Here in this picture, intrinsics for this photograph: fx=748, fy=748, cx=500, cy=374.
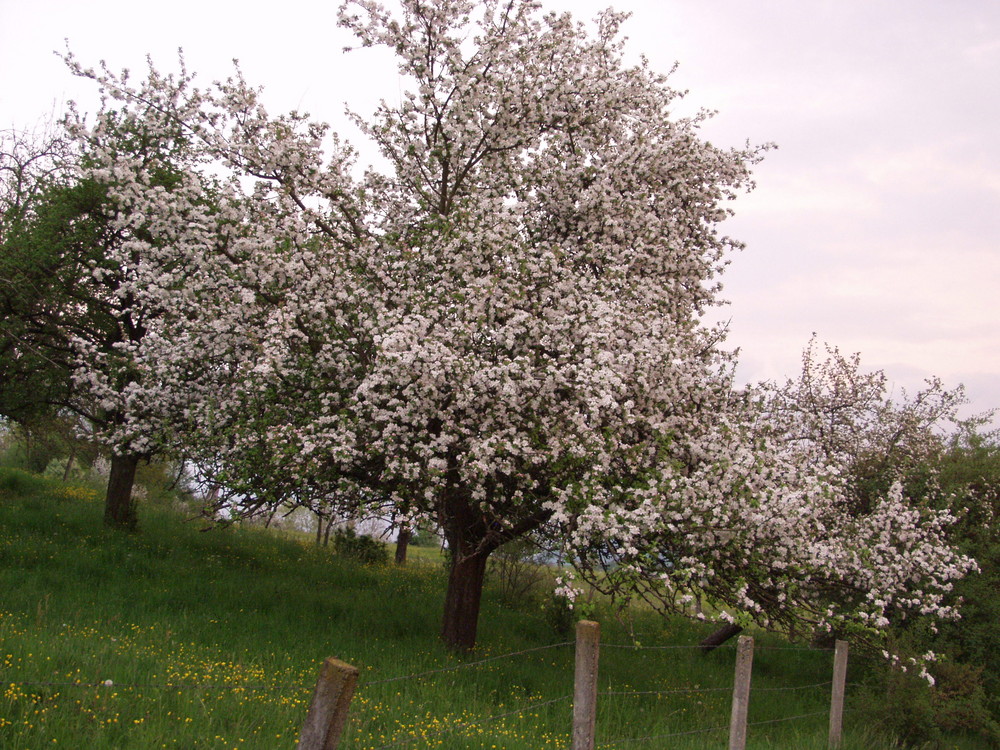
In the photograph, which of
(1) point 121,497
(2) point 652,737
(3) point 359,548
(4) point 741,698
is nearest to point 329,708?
(4) point 741,698

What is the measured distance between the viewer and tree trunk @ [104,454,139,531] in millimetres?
21391

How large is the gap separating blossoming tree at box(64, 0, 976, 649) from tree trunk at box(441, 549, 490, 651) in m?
0.06

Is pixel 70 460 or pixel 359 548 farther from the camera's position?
pixel 70 460

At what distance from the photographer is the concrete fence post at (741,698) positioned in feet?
30.0

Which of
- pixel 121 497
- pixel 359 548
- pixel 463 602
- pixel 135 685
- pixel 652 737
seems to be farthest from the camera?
pixel 359 548

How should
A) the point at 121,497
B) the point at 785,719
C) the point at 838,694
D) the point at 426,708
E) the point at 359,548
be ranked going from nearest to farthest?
the point at 426,708 < the point at 838,694 < the point at 785,719 < the point at 121,497 < the point at 359,548

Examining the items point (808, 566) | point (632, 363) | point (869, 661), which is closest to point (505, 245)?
point (632, 363)

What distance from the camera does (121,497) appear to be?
21.8m

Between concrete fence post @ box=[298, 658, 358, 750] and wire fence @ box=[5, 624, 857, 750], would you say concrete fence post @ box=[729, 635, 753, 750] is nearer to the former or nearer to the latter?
wire fence @ box=[5, 624, 857, 750]

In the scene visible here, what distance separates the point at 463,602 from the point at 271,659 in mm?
4121

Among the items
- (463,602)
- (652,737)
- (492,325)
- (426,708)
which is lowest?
(652,737)

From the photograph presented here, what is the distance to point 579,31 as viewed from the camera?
52.3ft

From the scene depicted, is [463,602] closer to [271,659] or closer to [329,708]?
[271,659]

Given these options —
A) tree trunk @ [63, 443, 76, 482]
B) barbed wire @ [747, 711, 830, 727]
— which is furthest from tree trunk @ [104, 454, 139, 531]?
barbed wire @ [747, 711, 830, 727]
